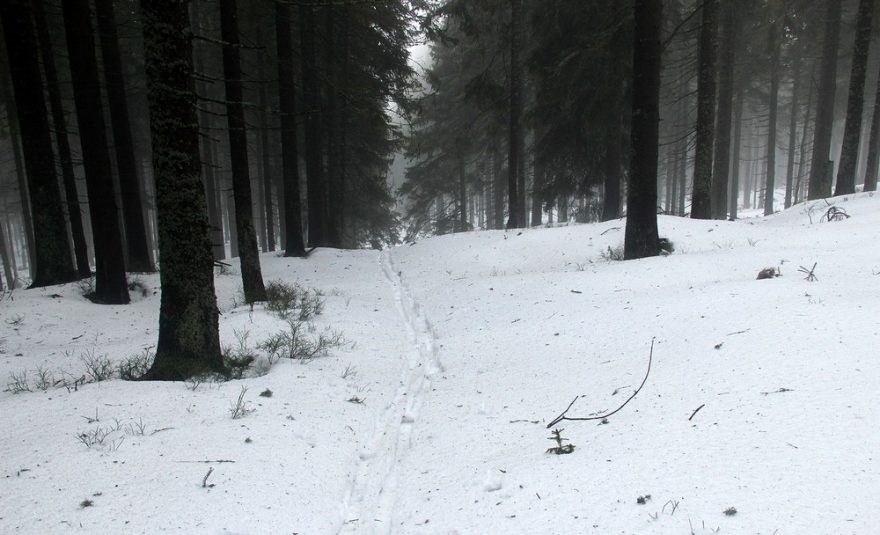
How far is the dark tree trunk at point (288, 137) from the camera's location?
1205 cm

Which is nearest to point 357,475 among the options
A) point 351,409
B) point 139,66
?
point 351,409

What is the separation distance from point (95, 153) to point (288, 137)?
5285 millimetres

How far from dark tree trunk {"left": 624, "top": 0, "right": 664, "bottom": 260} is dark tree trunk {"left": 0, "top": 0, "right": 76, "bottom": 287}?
462 inches

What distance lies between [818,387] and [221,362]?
18.0ft

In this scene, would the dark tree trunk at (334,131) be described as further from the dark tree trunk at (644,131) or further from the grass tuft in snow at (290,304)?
the dark tree trunk at (644,131)

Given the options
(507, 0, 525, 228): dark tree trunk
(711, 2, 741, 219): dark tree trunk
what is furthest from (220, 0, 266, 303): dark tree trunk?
(711, 2, 741, 219): dark tree trunk

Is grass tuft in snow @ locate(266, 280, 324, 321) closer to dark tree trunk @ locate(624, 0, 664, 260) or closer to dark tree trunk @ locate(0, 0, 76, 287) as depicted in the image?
dark tree trunk @ locate(0, 0, 76, 287)

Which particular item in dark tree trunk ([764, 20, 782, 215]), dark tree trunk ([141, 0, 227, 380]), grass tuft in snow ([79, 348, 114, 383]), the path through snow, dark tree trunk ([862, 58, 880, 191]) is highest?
dark tree trunk ([764, 20, 782, 215])

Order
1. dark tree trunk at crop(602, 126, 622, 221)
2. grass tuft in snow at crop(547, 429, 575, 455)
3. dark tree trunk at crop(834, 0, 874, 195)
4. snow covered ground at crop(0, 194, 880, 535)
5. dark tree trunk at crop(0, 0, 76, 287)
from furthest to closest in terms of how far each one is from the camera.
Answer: dark tree trunk at crop(602, 126, 622, 221)
dark tree trunk at crop(834, 0, 874, 195)
dark tree trunk at crop(0, 0, 76, 287)
grass tuft in snow at crop(547, 429, 575, 455)
snow covered ground at crop(0, 194, 880, 535)

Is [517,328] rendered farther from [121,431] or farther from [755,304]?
[121,431]

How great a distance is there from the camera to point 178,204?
4.78 meters

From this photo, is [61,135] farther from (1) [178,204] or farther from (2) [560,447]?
(2) [560,447]

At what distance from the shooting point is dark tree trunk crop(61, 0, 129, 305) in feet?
29.3

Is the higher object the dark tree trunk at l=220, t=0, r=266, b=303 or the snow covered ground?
the dark tree trunk at l=220, t=0, r=266, b=303
